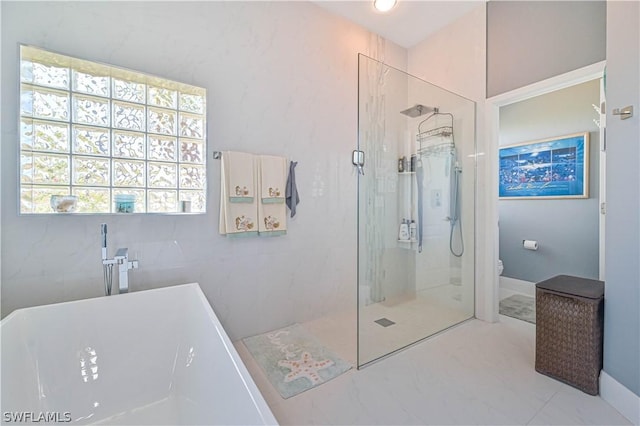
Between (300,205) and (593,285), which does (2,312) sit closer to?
(300,205)

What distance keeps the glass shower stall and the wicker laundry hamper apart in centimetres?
84

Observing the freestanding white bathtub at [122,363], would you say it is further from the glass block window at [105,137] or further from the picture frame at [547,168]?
the picture frame at [547,168]

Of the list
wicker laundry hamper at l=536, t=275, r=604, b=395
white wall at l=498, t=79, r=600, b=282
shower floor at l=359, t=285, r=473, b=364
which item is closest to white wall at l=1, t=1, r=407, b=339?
shower floor at l=359, t=285, r=473, b=364

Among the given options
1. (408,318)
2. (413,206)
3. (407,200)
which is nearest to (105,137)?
(407,200)

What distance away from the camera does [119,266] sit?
1797mm

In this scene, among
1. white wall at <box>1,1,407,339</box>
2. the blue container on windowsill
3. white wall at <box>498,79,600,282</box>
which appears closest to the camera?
white wall at <box>1,1,407,339</box>

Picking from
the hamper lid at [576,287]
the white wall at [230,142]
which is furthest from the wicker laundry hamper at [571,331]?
the white wall at [230,142]

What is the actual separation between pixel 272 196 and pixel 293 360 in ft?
4.36

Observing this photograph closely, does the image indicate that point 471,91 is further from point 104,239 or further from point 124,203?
point 104,239

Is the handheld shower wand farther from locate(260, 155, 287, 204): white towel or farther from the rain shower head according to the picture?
the rain shower head

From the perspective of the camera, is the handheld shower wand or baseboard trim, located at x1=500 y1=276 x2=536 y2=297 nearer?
the handheld shower wand

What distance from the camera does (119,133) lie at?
1.92 m

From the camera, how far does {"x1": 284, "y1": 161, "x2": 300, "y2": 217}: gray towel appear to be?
101 inches

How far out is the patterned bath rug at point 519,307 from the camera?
285 centimetres
